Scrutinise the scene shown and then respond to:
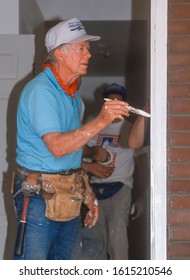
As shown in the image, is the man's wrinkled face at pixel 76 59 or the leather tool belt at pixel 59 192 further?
the man's wrinkled face at pixel 76 59

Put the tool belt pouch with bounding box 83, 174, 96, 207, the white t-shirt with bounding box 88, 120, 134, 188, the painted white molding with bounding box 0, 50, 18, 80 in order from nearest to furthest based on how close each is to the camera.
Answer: the tool belt pouch with bounding box 83, 174, 96, 207, the painted white molding with bounding box 0, 50, 18, 80, the white t-shirt with bounding box 88, 120, 134, 188

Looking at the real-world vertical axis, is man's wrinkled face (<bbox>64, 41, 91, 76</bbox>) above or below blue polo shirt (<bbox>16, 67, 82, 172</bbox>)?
above

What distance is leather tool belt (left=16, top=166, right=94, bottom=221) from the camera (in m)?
2.44

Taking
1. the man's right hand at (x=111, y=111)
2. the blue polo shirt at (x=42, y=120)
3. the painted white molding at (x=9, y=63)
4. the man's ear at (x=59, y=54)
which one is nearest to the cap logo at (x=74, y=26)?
the man's ear at (x=59, y=54)

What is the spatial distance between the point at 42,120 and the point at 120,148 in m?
1.99

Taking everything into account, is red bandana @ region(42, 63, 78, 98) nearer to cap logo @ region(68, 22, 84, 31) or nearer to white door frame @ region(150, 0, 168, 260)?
cap logo @ region(68, 22, 84, 31)

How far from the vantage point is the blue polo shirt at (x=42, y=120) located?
237cm

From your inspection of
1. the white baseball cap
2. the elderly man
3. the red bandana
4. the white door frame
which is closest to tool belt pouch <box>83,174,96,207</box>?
the elderly man

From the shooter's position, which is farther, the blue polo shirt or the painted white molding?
the painted white molding

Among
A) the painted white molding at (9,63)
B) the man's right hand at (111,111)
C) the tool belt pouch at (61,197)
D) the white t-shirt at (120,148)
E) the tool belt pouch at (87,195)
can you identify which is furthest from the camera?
the white t-shirt at (120,148)

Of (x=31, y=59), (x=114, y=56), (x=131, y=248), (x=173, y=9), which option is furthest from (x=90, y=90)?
(x=173, y=9)

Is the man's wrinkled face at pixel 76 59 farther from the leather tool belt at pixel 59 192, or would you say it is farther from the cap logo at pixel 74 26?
the leather tool belt at pixel 59 192

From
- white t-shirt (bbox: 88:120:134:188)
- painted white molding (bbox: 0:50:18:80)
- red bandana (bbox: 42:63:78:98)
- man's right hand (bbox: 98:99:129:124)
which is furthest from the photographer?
white t-shirt (bbox: 88:120:134:188)

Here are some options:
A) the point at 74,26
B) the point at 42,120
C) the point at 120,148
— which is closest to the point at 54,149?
the point at 42,120
